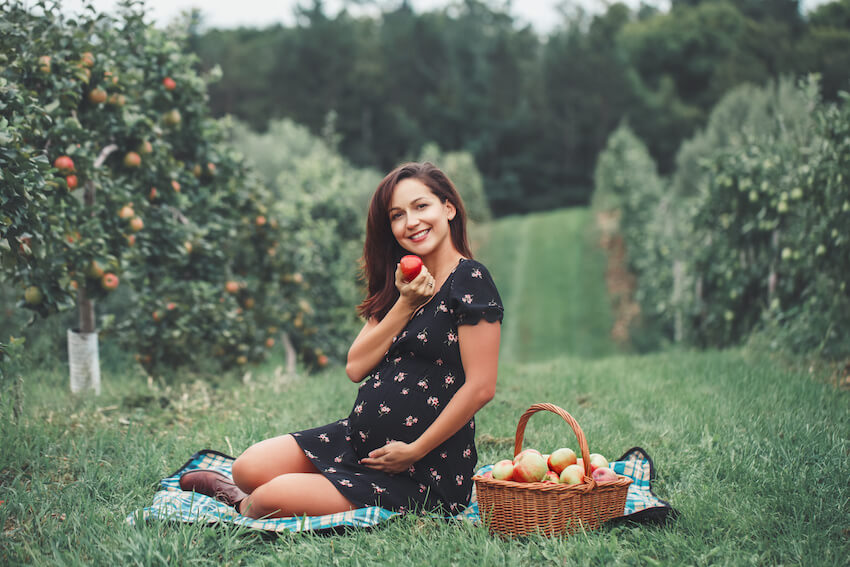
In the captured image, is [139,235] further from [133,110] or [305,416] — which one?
[305,416]

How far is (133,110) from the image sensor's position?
16.3 ft

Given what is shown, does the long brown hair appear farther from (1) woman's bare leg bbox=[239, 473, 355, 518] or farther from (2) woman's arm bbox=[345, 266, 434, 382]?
(1) woman's bare leg bbox=[239, 473, 355, 518]

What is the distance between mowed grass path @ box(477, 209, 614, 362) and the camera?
16500 mm

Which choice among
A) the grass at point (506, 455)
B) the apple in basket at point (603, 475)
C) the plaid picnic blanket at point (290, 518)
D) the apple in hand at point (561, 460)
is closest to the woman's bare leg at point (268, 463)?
the plaid picnic blanket at point (290, 518)

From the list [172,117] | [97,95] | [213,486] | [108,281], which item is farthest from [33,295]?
[172,117]

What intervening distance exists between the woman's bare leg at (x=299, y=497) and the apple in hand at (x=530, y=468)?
0.65 metres

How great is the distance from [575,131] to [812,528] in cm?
4554

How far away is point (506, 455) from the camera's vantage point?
345 cm

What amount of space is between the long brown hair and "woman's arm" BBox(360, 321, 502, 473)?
0.51 meters

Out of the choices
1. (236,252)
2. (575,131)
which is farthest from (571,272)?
(575,131)

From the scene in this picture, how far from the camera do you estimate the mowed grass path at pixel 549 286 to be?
1650 centimetres

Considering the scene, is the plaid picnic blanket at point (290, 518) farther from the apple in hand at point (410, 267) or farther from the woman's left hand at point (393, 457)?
the apple in hand at point (410, 267)

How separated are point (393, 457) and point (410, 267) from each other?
2.39ft

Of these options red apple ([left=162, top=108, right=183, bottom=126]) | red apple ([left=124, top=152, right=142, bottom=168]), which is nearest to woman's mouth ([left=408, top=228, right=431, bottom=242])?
red apple ([left=124, top=152, right=142, bottom=168])
